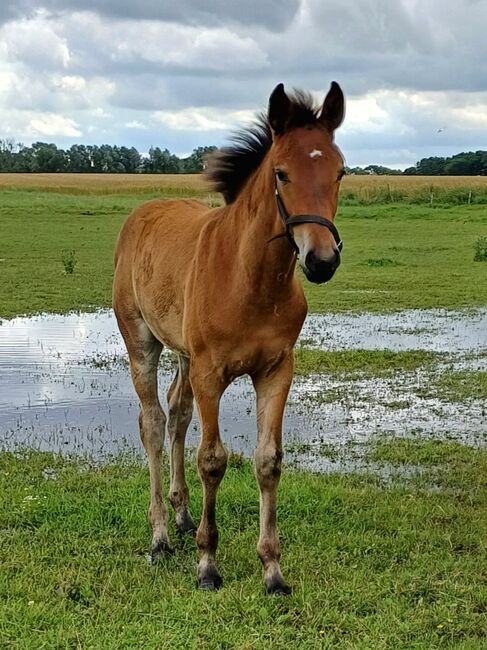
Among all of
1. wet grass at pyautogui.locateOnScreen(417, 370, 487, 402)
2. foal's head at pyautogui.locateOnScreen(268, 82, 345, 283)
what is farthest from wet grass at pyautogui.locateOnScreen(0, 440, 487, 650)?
wet grass at pyautogui.locateOnScreen(417, 370, 487, 402)

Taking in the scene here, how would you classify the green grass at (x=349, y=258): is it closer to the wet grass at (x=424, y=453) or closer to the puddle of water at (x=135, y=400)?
the puddle of water at (x=135, y=400)

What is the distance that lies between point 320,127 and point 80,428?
15.2 feet

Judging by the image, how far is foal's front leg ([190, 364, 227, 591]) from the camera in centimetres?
443

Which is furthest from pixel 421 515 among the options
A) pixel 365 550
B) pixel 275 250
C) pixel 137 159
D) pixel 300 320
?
pixel 137 159

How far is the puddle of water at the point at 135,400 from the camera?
748 cm

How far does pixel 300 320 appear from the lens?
4.50 meters

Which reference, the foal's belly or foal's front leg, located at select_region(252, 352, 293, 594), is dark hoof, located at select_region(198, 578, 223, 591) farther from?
the foal's belly

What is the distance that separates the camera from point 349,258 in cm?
2183

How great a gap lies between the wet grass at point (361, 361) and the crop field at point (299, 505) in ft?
0.13

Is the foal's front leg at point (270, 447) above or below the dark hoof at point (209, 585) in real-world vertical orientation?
above

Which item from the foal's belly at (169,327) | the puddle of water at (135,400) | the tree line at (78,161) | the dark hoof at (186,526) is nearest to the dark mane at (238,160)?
the foal's belly at (169,327)

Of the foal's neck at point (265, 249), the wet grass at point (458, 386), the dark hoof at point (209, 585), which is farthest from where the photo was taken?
the wet grass at point (458, 386)

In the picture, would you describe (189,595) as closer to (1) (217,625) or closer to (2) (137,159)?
(1) (217,625)

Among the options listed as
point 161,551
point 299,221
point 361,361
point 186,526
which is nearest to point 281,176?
point 299,221
